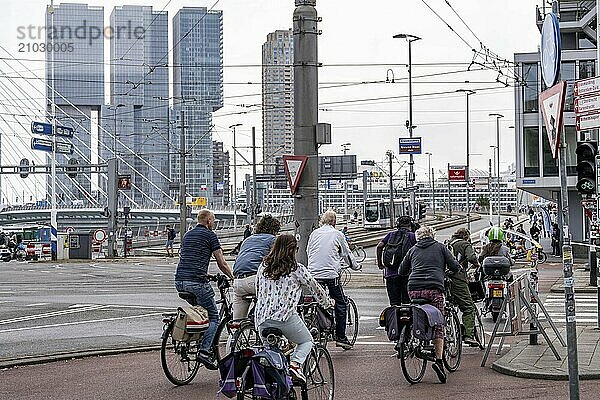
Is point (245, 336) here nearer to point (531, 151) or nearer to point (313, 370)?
point (313, 370)

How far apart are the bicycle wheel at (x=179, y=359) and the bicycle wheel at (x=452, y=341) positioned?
3029 millimetres

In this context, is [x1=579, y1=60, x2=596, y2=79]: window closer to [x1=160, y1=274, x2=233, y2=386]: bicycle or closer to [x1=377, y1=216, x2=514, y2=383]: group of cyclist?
[x1=377, y1=216, x2=514, y2=383]: group of cyclist

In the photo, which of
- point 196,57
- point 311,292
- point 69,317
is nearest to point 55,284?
point 69,317

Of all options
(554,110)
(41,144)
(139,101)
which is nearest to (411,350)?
(554,110)

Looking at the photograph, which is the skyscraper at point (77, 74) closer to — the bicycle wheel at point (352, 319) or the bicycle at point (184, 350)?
the bicycle wheel at point (352, 319)

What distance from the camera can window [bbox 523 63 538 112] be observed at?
5281 cm

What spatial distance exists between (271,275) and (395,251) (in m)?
5.07

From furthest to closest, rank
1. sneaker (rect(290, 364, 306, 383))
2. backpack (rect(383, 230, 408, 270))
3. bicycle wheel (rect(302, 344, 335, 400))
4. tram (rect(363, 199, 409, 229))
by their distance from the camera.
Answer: tram (rect(363, 199, 409, 229)) < backpack (rect(383, 230, 408, 270)) < bicycle wheel (rect(302, 344, 335, 400)) < sneaker (rect(290, 364, 306, 383))

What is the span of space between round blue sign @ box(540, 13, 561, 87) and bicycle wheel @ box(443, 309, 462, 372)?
431 cm

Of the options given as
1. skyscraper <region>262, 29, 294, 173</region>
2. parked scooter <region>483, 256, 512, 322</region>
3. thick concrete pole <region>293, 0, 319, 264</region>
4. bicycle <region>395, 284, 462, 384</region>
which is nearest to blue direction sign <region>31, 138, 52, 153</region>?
skyscraper <region>262, 29, 294, 173</region>

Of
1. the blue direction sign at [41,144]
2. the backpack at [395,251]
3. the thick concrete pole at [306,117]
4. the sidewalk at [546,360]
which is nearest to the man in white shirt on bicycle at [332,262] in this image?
the backpack at [395,251]

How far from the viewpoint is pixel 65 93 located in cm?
8812

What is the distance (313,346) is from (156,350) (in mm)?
5684

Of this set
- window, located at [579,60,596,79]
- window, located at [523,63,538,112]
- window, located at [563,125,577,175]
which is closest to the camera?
window, located at [579,60,596,79]
